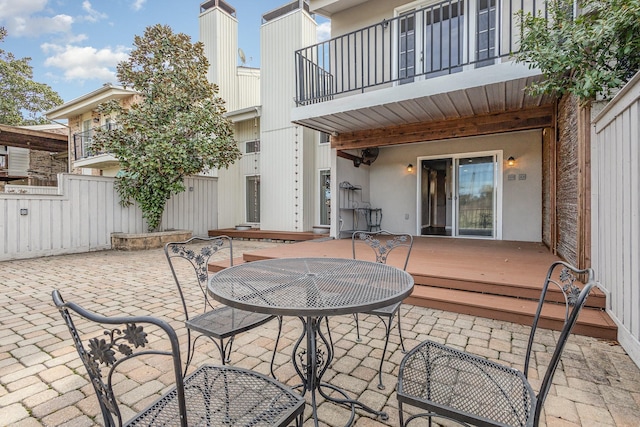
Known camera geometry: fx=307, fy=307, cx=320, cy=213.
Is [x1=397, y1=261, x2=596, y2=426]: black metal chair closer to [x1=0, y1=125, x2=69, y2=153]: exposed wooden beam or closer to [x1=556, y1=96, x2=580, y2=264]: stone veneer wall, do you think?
[x1=556, y1=96, x2=580, y2=264]: stone veneer wall

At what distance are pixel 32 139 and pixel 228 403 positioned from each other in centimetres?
1448

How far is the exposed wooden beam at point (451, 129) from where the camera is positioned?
4.93 metres

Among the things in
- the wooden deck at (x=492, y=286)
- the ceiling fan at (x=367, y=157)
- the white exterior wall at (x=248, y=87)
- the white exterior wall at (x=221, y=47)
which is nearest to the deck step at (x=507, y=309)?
the wooden deck at (x=492, y=286)

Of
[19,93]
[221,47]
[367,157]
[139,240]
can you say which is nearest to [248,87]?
[221,47]

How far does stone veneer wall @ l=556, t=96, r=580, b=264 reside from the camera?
3494mm

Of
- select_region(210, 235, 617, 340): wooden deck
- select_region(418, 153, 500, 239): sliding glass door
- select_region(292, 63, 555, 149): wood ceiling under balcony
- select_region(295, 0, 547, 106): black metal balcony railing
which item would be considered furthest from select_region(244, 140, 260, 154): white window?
select_region(210, 235, 617, 340): wooden deck

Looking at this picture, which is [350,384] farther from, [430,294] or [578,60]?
[578,60]

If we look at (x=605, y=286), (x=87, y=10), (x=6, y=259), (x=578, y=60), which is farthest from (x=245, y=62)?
(x=605, y=286)

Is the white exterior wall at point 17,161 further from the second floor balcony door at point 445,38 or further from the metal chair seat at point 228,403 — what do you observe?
the metal chair seat at point 228,403

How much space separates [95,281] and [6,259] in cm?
329

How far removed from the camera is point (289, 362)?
2230 mm

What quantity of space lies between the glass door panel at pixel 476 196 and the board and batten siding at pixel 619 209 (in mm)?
4156

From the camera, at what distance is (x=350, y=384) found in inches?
77.0

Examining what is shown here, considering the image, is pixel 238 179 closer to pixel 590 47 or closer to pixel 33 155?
pixel 590 47
